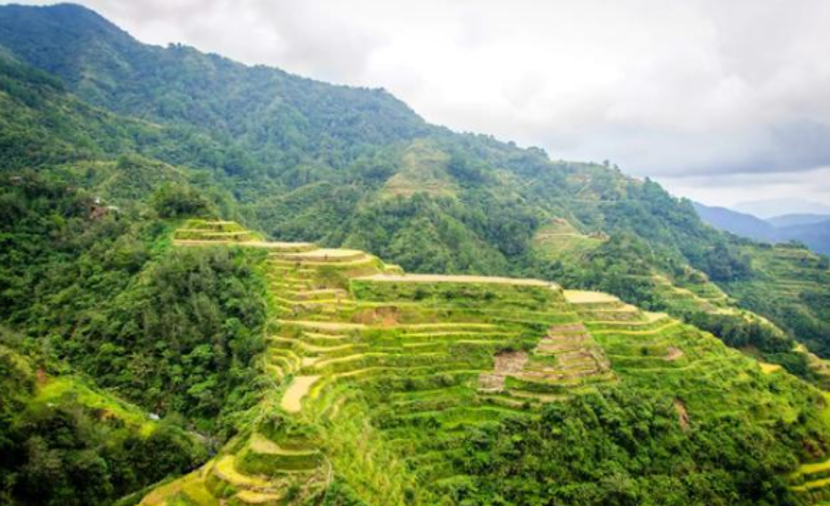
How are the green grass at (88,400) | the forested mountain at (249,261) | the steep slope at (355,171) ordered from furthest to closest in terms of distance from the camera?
the steep slope at (355,171) → the forested mountain at (249,261) → the green grass at (88,400)

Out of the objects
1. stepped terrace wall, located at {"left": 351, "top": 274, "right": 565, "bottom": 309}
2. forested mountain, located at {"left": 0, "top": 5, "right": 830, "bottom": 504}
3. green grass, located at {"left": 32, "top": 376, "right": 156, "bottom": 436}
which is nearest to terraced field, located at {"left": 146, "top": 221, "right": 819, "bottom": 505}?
stepped terrace wall, located at {"left": 351, "top": 274, "right": 565, "bottom": 309}

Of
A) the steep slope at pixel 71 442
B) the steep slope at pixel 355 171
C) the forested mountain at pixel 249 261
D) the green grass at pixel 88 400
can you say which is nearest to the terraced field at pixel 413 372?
the forested mountain at pixel 249 261

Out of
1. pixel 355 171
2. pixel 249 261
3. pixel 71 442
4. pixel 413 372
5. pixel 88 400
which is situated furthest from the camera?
pixel 355 171

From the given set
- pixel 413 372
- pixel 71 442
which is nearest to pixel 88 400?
pixel 71 442

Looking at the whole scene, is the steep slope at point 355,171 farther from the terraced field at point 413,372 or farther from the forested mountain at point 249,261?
the terraced field at point 413,372

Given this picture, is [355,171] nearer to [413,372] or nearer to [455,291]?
[455,291]

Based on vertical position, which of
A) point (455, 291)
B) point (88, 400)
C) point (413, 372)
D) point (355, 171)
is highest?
point (355, 171)

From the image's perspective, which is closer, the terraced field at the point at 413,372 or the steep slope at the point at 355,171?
the terraced field at the point at 413,372
